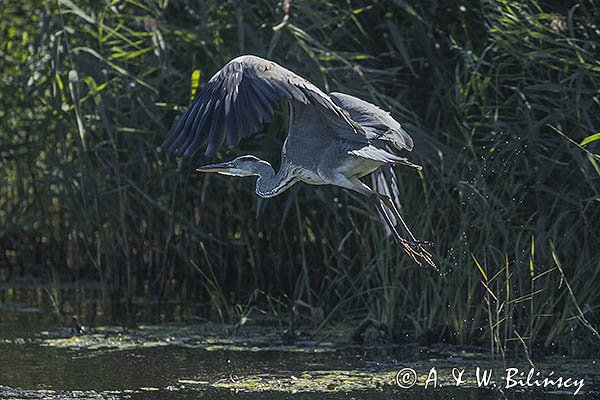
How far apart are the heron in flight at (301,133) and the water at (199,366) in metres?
0.58

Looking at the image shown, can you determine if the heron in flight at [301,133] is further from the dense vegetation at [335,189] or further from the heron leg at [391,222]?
the dense vegetation at [335,189]

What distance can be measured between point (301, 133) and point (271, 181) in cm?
32

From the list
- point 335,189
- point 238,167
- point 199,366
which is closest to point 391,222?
point 238,167

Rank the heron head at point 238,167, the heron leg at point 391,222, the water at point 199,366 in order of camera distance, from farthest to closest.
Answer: the heron head at point 238,167, the heron leg at point 391,222, the water at point 199,366

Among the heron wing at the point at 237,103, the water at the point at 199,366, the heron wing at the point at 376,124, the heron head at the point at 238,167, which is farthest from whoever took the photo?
the heron head at the point at 238,167

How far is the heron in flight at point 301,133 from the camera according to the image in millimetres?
4719

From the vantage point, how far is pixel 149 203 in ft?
24.0

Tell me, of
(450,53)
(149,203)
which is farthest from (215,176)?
(450,53)

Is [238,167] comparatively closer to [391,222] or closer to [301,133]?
[301,133]

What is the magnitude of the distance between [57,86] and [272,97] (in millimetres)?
2465

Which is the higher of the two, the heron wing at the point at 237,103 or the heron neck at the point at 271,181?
the heron wing at the point at 237,103

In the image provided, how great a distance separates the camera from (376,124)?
5.35 meters

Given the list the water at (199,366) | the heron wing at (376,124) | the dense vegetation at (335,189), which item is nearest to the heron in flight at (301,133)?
the heron wing at (376,124)

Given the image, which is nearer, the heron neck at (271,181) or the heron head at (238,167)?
the heron neck at (271,181)
